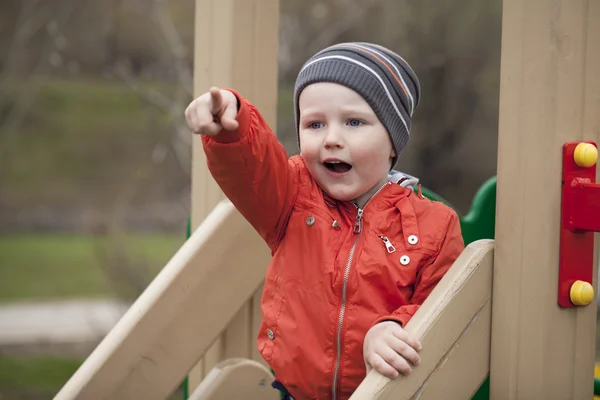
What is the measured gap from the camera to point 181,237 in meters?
12.2

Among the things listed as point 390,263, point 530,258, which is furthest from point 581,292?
point 390,263

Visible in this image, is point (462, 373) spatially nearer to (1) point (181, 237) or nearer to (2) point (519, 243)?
(2) point (519, 243)

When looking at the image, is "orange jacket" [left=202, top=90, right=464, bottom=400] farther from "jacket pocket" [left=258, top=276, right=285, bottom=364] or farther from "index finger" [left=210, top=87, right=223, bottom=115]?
"index finger" [left=210, top=87, right=223, bottom=115]

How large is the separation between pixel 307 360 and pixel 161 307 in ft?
2.24

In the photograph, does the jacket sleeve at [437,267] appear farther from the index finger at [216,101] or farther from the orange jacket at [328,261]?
the index finger at [216,101]

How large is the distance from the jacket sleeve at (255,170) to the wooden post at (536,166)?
49 centimetres

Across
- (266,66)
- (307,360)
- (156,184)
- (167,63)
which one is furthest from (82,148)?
(307,360)

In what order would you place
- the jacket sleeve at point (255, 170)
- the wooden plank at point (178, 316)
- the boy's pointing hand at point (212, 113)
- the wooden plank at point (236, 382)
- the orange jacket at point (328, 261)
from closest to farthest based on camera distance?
the boy's pointing hand at point (212, 113), the jacket sleeve at point (255, 170), the orange jacket at point (328, 261), the wooden plank at point (178, 316), the wooden plank at point (236, 382)

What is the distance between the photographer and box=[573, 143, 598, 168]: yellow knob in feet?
6.05

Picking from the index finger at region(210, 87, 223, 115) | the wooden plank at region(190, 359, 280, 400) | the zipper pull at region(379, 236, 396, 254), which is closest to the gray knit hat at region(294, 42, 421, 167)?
the zipper pull at region(379, 236, 396, 254)

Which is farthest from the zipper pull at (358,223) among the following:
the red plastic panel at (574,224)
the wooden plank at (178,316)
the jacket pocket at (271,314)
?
the wooden plank at (178,316)

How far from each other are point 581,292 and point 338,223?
560mm

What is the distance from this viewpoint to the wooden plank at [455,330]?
5.99 feet

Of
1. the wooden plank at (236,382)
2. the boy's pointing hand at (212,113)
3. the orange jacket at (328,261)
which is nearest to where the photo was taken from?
the boy's pointing hand at (212,113)
